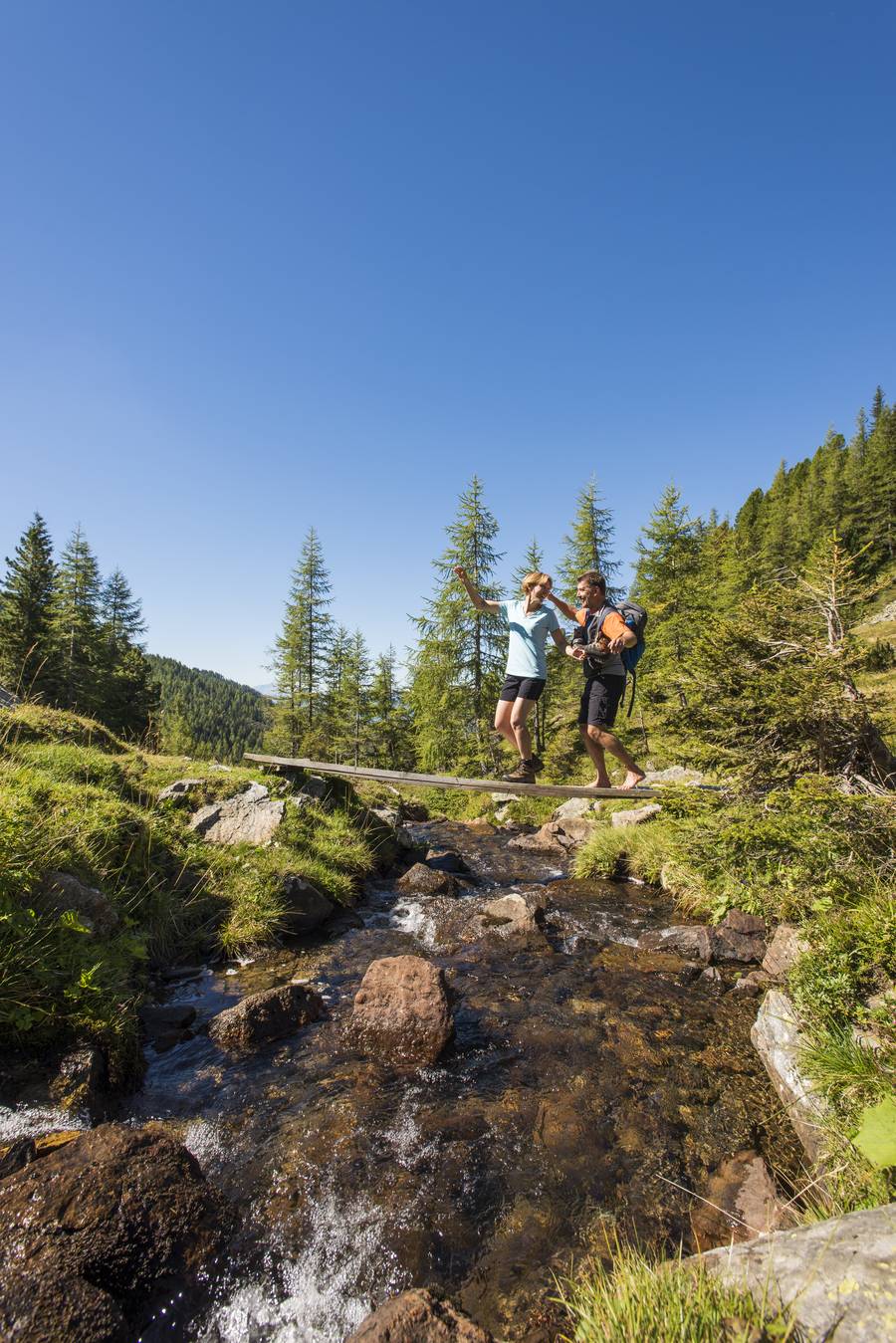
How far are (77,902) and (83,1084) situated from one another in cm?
194

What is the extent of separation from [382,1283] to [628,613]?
7069 millimetres

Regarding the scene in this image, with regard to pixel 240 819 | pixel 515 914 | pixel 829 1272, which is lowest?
pixel 515 914

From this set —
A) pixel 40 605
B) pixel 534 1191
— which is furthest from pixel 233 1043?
pixel 40 605

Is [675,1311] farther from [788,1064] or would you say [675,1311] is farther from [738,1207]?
[788,1064]

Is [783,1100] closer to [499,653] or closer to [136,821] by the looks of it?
[136,821]

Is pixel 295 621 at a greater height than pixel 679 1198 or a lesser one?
greater

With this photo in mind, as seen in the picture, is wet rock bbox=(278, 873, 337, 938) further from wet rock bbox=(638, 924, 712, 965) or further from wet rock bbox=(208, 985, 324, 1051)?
wet rock bbox=(638, 924, 712, 965)

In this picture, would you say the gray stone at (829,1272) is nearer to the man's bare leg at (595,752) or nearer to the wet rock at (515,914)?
the man's bare leg at (595,752)

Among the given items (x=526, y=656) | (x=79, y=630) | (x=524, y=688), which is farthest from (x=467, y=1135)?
(x=79, y=630)

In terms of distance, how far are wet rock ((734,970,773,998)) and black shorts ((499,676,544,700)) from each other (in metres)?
4.39

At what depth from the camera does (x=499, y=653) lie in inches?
965

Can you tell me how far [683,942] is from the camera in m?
7.63

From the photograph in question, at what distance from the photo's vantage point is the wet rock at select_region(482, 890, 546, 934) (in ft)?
27.4

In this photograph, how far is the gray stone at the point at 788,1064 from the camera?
393 cm
